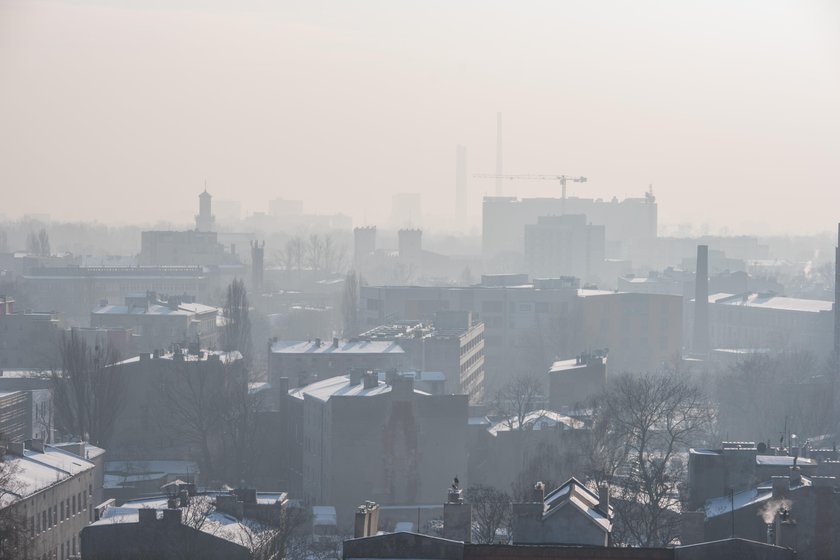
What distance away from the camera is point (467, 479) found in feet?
124

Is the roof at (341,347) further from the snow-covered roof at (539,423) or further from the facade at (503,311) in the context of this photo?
the facade at (503,311)

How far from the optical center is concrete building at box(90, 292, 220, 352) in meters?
69.3

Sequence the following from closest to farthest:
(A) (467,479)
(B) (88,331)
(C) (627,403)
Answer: (A) (467,479) < (C) (627,403) < (B) (88,331)

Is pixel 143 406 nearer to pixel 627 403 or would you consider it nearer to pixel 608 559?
pixel 627 403

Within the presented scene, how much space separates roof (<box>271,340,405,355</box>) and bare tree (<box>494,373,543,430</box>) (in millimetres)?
3562

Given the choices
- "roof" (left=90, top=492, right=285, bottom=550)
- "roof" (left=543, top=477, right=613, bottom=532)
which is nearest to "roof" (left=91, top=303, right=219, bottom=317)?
"roof" (left=90, top=492, right=285, bottom=550)

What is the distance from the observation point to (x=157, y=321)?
71062 millimetres

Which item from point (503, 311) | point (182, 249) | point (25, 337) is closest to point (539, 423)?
point (25, 337)

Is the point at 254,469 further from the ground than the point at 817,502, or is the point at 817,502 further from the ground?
the point at 817,502

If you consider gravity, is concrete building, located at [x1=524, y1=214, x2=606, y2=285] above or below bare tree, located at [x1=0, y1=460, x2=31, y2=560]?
above

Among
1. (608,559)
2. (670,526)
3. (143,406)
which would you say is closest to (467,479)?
(143,406)

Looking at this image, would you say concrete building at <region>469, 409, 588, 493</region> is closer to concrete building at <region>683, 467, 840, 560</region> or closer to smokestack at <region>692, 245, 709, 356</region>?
concrete building at <region>683, 467, 840, 560</region>

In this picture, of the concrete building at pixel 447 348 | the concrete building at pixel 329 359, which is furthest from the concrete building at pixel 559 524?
the concrete building at pixel 447 348

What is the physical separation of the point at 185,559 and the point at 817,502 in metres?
8.29
